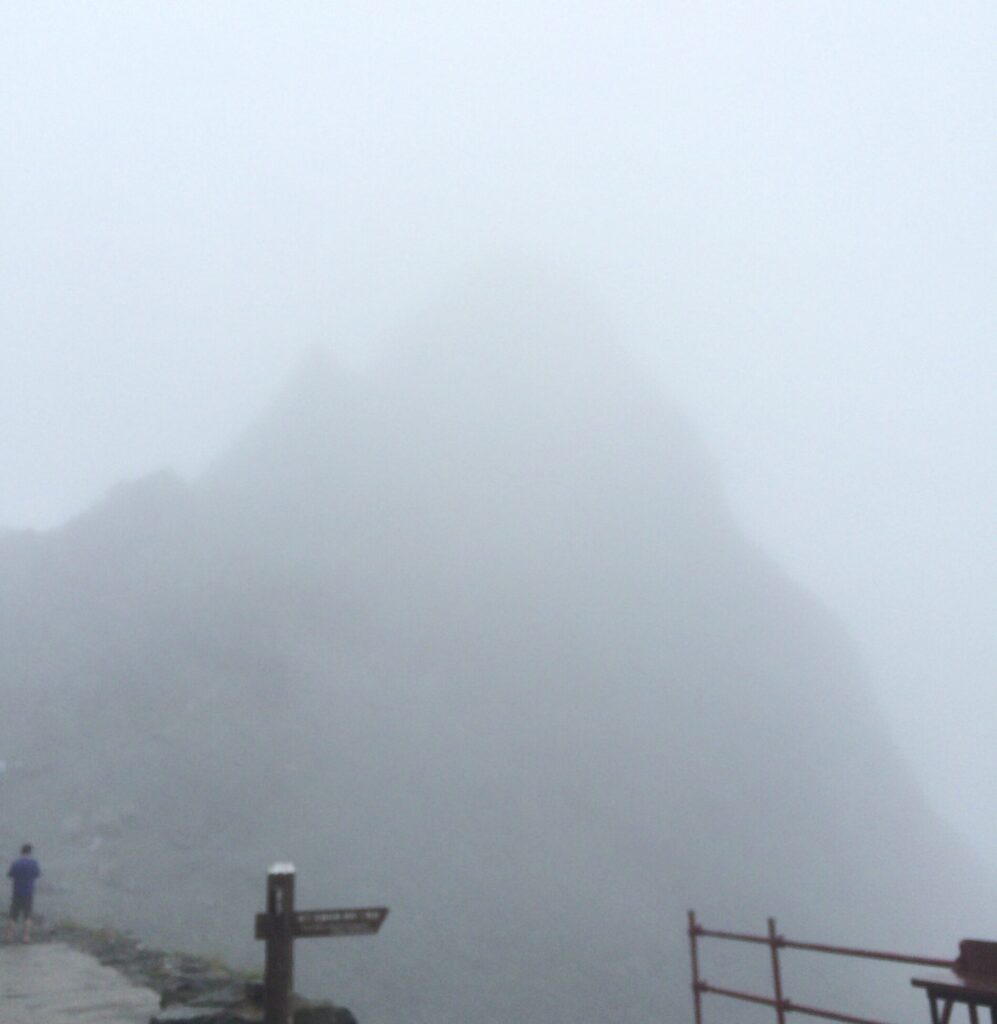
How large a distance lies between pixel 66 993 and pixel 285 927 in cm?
635

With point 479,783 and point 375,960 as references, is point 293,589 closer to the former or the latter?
point 479,783

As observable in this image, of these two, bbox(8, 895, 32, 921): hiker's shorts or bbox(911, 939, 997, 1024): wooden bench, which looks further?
bbox(8, 895, 32, 921): hiker's shorts

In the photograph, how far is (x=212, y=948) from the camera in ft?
98.2

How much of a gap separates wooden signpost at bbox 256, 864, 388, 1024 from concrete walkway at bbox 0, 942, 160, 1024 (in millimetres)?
3410

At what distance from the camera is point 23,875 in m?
16.7

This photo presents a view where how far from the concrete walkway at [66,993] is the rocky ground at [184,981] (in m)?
0.25

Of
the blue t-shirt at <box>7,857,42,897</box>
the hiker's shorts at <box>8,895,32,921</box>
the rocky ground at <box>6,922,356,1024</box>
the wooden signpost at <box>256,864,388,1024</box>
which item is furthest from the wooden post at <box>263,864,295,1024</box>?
the hiker's shorts at <box>8,895,32,921</box>

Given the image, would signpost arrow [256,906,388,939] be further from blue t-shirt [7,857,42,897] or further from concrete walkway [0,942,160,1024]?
blue t-shirt [7,857,42,897]

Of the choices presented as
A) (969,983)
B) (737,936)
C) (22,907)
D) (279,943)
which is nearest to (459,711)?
(22,907)

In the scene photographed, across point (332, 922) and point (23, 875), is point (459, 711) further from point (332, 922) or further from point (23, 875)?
point (332, 922)

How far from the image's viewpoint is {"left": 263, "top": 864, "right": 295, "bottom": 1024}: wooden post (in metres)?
6.55

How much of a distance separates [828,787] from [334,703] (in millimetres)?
41865

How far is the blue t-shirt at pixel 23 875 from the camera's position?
1659 centimetres

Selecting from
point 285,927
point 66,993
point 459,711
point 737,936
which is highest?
point 459,711
